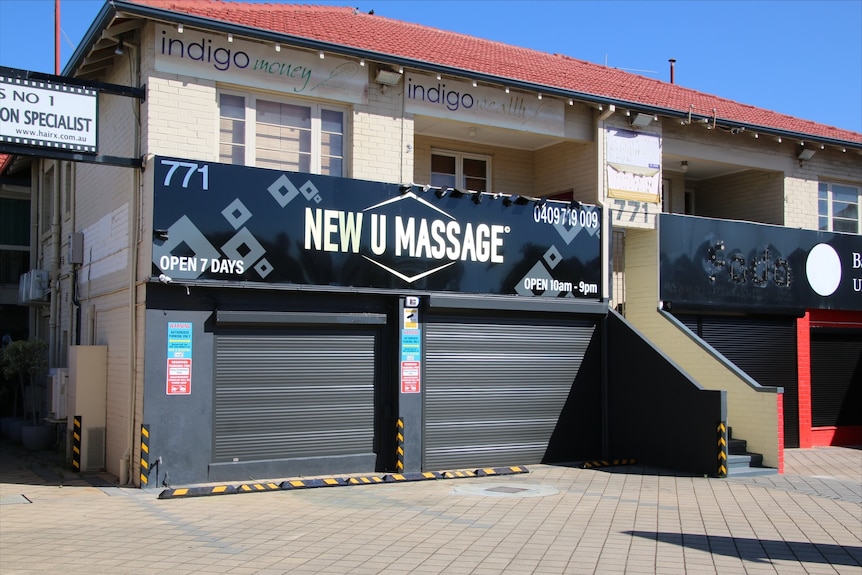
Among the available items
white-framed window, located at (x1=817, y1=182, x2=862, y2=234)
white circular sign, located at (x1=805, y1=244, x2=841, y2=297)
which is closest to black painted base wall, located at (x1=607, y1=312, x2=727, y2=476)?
white circular sign, located at (x1=805, y1=244, x2=841, y2=297)

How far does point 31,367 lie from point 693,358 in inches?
525

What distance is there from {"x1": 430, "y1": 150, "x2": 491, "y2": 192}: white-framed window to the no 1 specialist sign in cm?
235

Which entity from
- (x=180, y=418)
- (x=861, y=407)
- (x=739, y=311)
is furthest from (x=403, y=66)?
(x=861, y=407)

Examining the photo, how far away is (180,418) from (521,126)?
796 cm

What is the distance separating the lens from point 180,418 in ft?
39.0

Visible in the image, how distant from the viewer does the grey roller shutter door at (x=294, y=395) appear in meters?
12.4

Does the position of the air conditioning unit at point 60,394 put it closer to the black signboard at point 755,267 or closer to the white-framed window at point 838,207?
the black signboard at point 755,267

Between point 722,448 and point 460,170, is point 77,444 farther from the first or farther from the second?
point 722,448

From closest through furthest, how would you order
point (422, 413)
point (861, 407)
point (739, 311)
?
1. point (422, 413)
2. point (739, 311)
3. point (861, 407)

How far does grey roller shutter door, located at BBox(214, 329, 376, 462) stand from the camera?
12352 millimetres

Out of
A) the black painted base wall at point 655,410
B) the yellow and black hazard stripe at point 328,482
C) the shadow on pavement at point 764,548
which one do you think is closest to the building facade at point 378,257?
the black painted base wall at point 655,410

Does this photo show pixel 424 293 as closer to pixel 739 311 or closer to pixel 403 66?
pixel 403 66

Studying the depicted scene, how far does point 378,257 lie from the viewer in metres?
13.4

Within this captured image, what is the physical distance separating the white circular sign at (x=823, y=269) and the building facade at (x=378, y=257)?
131 millimetres
